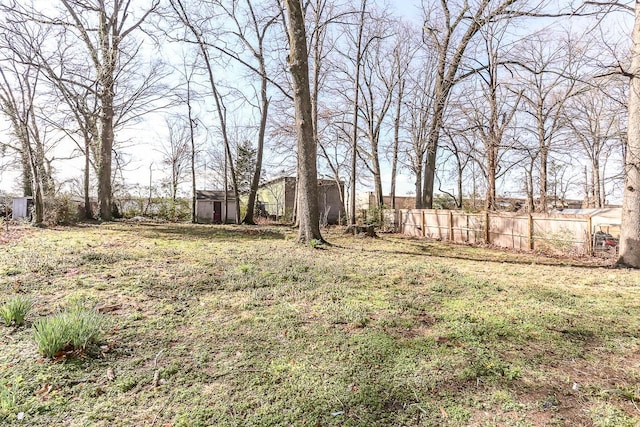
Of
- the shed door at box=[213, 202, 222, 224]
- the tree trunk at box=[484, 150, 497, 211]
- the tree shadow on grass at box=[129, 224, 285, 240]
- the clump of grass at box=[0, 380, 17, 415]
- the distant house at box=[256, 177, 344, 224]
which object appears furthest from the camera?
the shed door at box=[213, 202, 222, 224]

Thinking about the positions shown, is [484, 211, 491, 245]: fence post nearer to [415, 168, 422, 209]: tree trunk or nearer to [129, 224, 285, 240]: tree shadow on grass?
[415, 168, 422, 209]: tree trunk

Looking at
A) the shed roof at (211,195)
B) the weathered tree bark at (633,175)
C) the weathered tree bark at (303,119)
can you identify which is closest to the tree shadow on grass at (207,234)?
the weathered tree bark at (303,119)

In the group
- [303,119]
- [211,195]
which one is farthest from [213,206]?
[303,119]

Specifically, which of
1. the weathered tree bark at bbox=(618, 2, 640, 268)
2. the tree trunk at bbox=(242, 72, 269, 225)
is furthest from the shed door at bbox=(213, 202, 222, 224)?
the weathered tree bark at bbox=(618, 2, 640, 268)

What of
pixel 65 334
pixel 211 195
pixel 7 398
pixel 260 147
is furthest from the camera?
pixel 211 195

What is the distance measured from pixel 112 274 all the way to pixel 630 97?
382 inches

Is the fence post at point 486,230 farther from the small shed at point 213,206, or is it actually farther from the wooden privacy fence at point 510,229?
the small shed at point 213,206

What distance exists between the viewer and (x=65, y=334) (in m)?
2.32

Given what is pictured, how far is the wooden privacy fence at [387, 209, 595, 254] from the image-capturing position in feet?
28.6

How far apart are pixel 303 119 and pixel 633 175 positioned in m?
6.66

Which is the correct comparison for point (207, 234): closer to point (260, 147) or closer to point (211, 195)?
point (260, 147)

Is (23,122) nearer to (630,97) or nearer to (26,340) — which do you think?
(26,340)

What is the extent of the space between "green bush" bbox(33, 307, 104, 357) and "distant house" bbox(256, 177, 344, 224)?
806 inches

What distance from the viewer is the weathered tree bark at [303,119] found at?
732 centimetres
